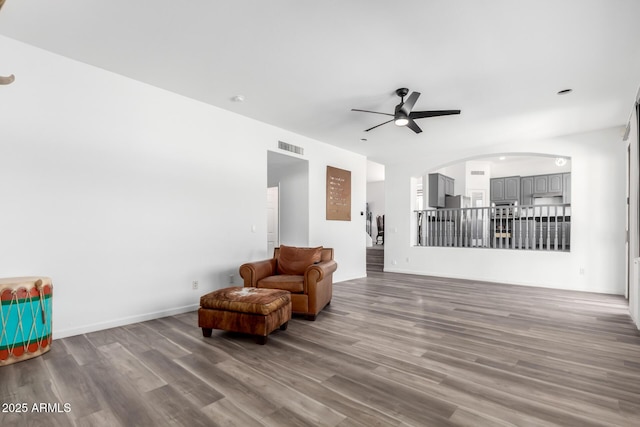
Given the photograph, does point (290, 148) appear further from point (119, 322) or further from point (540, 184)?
point (540, 184)

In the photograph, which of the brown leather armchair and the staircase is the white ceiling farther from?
the staircase

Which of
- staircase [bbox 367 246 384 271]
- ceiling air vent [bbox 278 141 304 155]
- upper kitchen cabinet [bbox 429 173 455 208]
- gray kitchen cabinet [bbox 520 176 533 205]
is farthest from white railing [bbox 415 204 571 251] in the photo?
ceiling air vent [bbox 278 141 304 155]

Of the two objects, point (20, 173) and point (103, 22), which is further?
point (20, 173)

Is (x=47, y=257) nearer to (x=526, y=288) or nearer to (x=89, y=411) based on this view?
(x=89, y=411)

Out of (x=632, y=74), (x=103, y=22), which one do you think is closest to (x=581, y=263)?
(x=632, y=74)

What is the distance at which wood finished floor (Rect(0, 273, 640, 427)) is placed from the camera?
1.86 metres

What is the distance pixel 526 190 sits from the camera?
10.1 meters

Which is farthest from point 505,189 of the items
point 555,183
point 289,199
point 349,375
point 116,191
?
point 116,191

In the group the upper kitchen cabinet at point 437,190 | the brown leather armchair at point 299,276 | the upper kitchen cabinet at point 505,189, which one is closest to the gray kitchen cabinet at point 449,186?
the upper kitchen cabinet at point 437,190

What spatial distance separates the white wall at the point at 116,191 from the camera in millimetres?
2959

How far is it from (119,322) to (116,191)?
146cm

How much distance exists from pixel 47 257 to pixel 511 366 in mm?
4289

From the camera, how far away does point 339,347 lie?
293cm

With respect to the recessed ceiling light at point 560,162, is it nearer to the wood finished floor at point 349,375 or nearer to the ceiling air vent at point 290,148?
the wood finished floor at point 349,375
